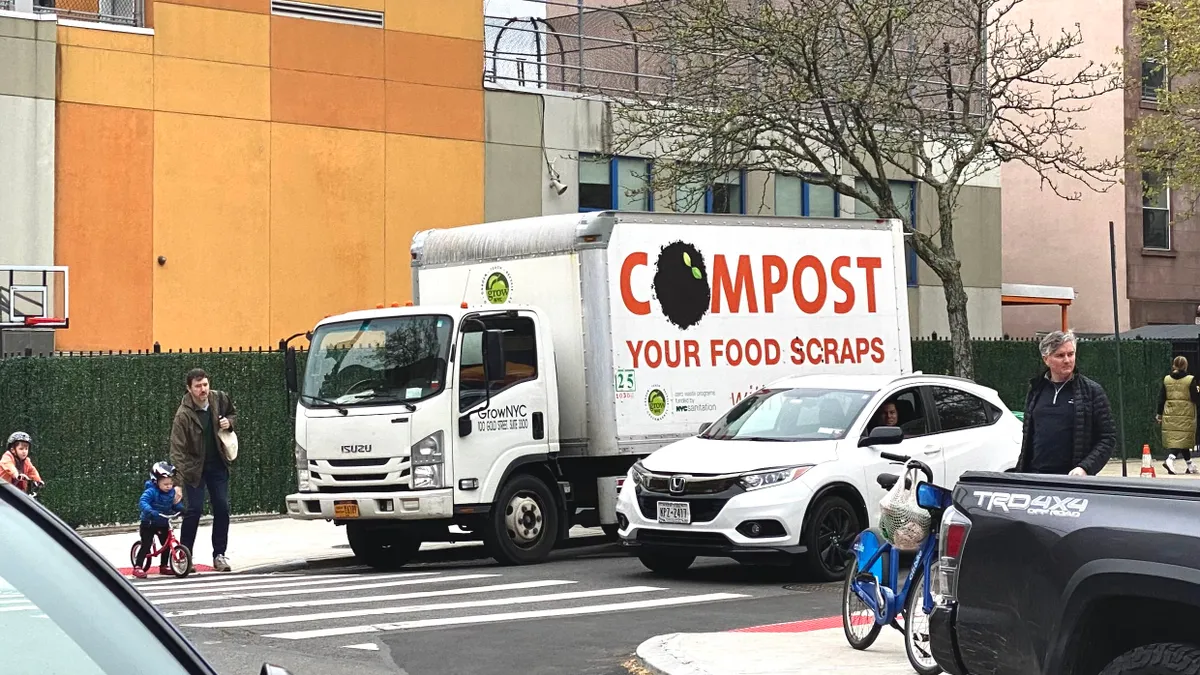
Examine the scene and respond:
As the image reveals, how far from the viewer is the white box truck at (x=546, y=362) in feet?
56.2

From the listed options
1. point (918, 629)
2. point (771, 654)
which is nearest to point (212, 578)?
point (771, 654)

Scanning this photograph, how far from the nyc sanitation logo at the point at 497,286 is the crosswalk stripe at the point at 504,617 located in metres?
4.88

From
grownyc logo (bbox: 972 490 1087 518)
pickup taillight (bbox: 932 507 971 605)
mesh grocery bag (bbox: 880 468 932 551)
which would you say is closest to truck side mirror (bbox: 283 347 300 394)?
mesh grocery bag (bbox: 880 468 932 551)

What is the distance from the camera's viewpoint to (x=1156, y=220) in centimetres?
4431

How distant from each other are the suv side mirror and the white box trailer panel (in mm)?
2961

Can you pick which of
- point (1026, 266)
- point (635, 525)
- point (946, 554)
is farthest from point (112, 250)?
point (1026, 266)

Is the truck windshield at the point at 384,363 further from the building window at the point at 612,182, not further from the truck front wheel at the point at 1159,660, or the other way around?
the building window at the point at 612,182

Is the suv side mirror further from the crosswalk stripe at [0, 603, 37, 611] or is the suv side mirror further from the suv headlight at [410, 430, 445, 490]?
the crosswalk stripe at [0, 603, 37, 611]

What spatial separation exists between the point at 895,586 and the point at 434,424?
22.6 feet

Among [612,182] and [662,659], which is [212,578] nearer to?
[662,659]

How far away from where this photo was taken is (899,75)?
27484 mm

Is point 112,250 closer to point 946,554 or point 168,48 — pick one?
point 168,48

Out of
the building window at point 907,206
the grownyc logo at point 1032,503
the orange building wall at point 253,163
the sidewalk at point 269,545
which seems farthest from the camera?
the building window at point 907,206

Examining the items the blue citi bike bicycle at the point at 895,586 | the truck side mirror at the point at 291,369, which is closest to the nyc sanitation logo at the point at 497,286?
the truck side mirror at the point at 291,369
